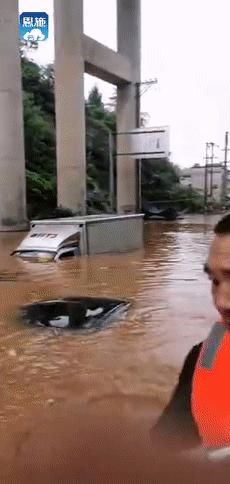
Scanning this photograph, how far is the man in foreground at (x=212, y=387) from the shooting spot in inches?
43.2

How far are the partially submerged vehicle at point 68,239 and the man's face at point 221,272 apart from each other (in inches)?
357

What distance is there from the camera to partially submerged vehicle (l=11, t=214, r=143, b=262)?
33.9ft

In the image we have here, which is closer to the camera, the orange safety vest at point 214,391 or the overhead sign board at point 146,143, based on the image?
the orange safety vest at point 214,391

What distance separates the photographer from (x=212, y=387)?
3.69 feet

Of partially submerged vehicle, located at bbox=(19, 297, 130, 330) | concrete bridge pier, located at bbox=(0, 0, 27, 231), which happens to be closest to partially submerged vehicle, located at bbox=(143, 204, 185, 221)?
concrete bridge pier, located at bbox=(0, 0, 27, 231)

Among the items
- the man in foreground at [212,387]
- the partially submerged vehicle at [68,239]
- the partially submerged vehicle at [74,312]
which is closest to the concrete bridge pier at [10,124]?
the partially submerged vehicle at [68,239]

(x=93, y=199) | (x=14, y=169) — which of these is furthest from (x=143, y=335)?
(x=93, y=199)

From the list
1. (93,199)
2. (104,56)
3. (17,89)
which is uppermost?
(104,56)

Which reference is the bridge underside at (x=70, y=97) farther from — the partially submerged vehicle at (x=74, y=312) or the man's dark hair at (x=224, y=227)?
the man's dark hair at (x=224, y=227)

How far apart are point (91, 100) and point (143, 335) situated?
31775 mm

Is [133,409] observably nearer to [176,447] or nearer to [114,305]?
[176,447]

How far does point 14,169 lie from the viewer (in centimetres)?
1709

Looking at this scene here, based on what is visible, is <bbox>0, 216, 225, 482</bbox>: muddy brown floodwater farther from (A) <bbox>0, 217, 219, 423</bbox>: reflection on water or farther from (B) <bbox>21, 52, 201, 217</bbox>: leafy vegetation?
(B) <bbox>21, 52, 201, 217</bbox>: leafy vegetation

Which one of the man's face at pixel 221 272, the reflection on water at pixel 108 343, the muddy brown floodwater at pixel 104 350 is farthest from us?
the reflection on water at pixel 108 343
